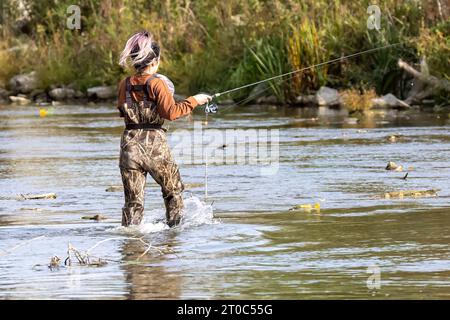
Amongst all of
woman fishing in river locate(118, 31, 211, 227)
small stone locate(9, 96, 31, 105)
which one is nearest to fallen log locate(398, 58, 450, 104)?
small stone locate(9, 96, 31, 105)

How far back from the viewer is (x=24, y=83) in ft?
109

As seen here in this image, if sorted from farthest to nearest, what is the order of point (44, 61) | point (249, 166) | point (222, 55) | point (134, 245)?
point (44, 61)
point (222, 55)
point (249, 166)
point (134, 245)

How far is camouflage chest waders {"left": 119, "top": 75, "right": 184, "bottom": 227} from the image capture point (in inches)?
439

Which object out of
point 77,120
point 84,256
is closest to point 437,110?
point 77,120

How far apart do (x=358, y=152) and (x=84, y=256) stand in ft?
26.5

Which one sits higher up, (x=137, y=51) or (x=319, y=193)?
(x=137, y=51)

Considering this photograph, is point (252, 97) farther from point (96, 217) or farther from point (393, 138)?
point (96, 217)

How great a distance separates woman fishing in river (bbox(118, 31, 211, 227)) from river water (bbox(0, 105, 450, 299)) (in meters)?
0.26

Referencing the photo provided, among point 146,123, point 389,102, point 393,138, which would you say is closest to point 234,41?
point 389,102

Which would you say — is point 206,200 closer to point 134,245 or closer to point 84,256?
point 134,245

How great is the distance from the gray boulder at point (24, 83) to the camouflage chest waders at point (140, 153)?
21945 millimetres

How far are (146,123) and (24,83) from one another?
22285 mm

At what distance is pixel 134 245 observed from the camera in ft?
35.3

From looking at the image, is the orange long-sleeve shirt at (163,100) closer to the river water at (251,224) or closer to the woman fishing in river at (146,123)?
the woman fishing in river at (146,123)
